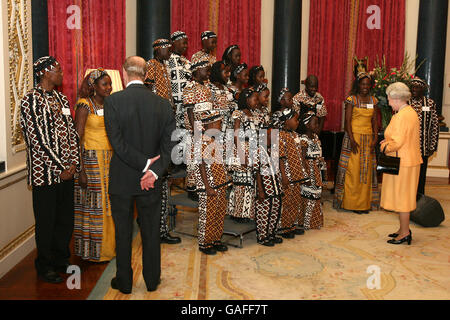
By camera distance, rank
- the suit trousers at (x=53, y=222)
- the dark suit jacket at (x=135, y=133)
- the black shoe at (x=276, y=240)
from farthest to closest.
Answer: the black shoe at (x=276, y=240) < the suit trousers at (x=53, y=222) < the dark suit jacket at (x=135, y=133)

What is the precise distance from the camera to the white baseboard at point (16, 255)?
156 inches

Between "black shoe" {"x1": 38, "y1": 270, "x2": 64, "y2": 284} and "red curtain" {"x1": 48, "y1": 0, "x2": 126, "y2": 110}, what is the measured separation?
2693mm

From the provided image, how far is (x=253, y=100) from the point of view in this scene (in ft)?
14.7

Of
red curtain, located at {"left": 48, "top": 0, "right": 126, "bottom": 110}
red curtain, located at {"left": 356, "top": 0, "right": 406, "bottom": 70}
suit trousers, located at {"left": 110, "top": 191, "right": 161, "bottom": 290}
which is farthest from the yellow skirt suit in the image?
red curtain, located at {"left": 356, "top": 0, "right": 406, "bottom": 70}

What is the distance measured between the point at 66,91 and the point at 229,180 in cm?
263

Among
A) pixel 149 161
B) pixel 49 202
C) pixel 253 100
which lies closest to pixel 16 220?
pixel 49 202

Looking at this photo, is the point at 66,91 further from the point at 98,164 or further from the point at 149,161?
the point at 149,161

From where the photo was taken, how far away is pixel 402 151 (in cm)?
472

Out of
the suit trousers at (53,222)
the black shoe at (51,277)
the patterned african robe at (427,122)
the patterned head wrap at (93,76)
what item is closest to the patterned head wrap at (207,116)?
the patterned head wrap at (93,76)

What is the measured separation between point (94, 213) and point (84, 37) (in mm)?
2933

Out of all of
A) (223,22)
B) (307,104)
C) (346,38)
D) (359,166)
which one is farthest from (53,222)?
(346,38)

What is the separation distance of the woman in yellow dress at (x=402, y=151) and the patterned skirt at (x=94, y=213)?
9.42ft

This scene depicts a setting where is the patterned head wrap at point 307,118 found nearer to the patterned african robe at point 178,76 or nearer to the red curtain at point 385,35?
the patterned african robe at point 178,76

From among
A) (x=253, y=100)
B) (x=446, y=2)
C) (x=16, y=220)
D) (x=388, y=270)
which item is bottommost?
(x=388, y=270)
